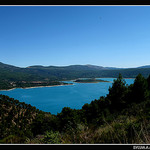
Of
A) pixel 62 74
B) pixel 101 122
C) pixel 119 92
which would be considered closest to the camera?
pixel 101 122

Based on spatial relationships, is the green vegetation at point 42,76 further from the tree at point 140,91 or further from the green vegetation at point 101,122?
the tree at point 140,91

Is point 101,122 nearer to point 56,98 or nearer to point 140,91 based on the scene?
point 140,91

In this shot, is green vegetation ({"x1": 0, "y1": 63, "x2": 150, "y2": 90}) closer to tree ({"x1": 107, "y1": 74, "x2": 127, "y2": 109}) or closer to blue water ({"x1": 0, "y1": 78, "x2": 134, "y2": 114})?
blue water ({"x1": 0, "y1": 78, "x2": 134, "y2": 114})

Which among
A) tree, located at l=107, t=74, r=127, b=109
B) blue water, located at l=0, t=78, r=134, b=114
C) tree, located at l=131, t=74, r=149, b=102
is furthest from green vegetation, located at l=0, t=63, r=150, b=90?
tree, located at l=107, t=74, r=127, b=109

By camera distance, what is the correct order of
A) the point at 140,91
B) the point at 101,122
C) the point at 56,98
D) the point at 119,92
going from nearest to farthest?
the point at 101,122
the point at 140,91
the point at 119,92
the point at 56,98

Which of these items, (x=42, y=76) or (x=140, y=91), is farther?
(x=42, y=76)

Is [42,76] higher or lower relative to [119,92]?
lower

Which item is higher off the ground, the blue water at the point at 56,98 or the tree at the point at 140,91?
the tree at the point at 140,91

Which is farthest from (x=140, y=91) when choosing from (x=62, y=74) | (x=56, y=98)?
(x=62, y=74)

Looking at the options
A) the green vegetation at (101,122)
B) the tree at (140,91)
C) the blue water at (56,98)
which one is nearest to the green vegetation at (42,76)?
the blue water at (56,98)

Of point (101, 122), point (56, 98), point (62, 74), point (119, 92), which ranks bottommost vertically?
point (56, 98)
